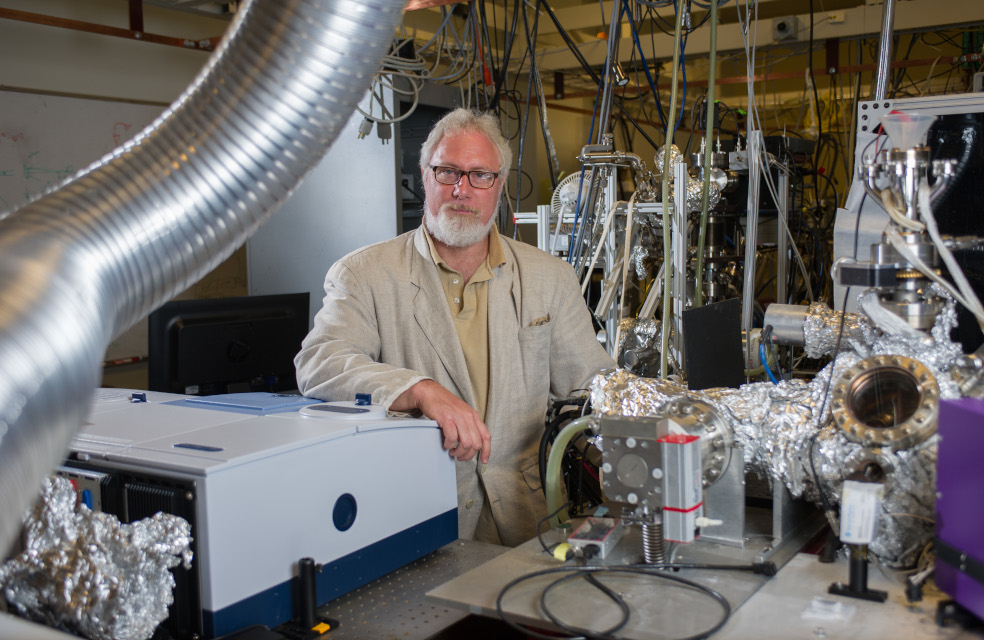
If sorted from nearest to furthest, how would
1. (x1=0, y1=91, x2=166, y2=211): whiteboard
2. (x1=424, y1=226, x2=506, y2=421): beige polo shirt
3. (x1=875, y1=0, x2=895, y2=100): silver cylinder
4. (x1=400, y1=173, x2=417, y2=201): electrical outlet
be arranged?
(x1=875, y1=0, x2=895, y2=100): silver cylinder → (x1=424, y1=226, x2=506, y2=421): beige polo shirt → (x1=400, y1=173, x2=417, y2=201): electrical outlet → (x1=0, y1=91, x2=166, y2=211): whiteboard

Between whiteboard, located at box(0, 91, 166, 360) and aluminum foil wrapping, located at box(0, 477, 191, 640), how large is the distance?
110 inches

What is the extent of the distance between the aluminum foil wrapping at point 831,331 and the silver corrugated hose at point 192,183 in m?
0.71

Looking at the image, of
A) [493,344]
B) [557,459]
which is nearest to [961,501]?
[557,459]

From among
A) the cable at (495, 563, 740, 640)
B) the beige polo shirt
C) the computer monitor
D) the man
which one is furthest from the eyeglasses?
the cable at (495, 563, 740, 640)

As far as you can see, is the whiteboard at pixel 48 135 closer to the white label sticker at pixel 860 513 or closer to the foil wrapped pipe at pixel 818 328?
the foil wrapped pipe at pixel 818 328

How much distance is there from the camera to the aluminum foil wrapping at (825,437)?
95 cm

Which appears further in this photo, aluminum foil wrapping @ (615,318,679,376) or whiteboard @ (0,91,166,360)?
whiteboard @ (0,91,166,360)

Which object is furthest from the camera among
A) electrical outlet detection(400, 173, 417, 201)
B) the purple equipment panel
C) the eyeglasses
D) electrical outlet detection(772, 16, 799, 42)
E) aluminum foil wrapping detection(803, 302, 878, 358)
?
electrical outlet detection(772, 16, 799, 42)

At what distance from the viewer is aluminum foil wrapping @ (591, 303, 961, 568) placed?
37.5 inches

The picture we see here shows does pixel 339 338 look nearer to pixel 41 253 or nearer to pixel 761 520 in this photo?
pixel 761 520

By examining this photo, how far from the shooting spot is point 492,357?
1.81 metres

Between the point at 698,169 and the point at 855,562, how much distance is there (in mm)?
1600

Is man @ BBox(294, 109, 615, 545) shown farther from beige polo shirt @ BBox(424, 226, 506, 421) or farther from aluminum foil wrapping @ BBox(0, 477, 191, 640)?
aluminum foil wrapping @ BBox(0, 477, 191, 640)

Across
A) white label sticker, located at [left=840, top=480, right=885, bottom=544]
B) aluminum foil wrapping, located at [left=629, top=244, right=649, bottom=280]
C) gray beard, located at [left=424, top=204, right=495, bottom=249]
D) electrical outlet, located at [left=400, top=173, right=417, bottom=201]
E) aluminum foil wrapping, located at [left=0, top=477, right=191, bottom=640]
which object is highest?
electrical outlet, located at [left=400, top=173, right=417, bottom=201]
